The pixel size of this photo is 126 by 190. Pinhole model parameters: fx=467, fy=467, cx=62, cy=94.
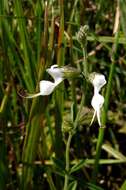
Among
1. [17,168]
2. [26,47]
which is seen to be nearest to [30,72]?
[26,47]

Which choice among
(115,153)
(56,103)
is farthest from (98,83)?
(115,153)

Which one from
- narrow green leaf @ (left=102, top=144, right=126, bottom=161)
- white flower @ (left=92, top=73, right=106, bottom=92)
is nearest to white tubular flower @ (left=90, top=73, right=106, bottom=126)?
white flower @ (left=92, top=73, right=106, bottom=92)

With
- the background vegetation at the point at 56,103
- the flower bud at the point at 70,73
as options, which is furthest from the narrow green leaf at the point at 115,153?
the flower bud at the point at 70,73

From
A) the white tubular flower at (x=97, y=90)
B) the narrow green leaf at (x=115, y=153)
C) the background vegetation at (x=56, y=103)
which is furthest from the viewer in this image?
the narrow green leaf at (x=115, y=153)

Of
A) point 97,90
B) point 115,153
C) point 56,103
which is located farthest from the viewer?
point 115,153

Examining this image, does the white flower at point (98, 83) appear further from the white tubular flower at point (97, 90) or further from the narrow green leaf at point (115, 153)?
the narrow green leaf at point (115, 153)

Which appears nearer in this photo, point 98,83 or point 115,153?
point 98,83

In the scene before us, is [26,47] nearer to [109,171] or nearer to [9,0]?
[9,0]

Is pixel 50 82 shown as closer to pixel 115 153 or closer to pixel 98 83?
pixel 98 83

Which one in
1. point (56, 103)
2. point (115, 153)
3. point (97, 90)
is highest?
point (97, 90)
